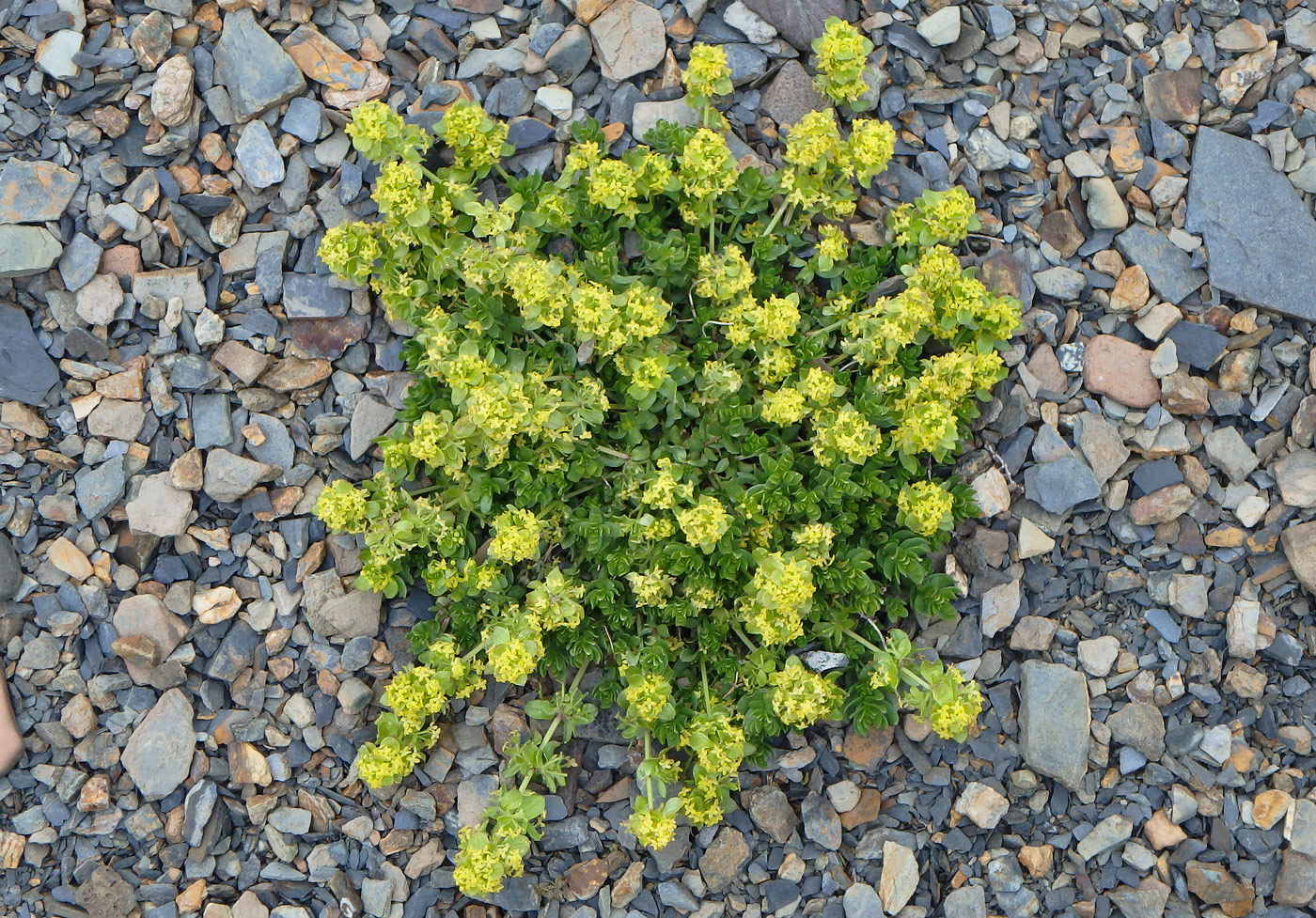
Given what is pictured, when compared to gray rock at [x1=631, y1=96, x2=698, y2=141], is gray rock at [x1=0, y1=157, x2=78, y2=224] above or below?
below

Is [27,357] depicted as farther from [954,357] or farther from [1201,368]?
[1201,368]

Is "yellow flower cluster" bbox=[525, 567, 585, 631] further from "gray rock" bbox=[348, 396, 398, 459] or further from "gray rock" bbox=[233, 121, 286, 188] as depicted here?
"gray rock" bbox=[233, 121, 286, 188]

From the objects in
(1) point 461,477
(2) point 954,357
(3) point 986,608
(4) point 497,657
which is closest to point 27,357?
(1) point 461,477

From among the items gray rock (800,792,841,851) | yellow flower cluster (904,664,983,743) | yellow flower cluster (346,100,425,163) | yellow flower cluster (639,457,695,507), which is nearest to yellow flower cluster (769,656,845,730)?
yellow flower cluster (904,664,983,743)

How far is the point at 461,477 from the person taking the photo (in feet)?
13.6

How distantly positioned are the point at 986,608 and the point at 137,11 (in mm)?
4166

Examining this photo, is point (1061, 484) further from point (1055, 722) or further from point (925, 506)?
point (1055, 722)

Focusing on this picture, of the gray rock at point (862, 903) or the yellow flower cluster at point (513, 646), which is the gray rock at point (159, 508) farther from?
the gray rock at point (862, 903)

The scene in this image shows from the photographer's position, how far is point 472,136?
4230 millimetres

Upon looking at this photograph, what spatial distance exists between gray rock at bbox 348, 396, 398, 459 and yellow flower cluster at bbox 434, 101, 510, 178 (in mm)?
1005

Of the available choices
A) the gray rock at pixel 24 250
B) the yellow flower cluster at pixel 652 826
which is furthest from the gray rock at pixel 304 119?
the yellow flower cluster at pixel 652 826

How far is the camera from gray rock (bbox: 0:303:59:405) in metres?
4.35

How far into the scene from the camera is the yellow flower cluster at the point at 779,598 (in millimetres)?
3744

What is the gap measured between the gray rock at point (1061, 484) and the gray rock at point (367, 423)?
2.60m
